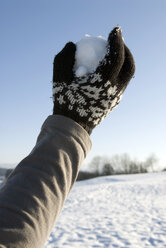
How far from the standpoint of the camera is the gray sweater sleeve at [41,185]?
451 mm

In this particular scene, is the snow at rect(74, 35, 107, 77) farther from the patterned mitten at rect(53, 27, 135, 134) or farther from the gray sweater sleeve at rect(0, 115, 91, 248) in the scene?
the gray sweater sleeve at rect(0, 115, 91, 248)

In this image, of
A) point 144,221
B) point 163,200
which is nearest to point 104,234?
point 144,221

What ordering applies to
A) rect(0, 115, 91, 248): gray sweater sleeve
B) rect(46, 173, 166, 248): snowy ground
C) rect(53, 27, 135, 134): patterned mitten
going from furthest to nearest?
rect(46, 173, 166, 248): snowy ground, rect(53, 27, 135, 134): patterned mitten, rect(0, 115, 91, 248): gray sweater sleeve

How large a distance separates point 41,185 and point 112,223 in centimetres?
704

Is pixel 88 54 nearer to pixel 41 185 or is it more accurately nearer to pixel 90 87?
pixel 90 87

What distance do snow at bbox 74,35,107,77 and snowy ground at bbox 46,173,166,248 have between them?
515 centimetres

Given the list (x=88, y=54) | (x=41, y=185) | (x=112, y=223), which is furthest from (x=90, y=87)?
(x=112, y=223)

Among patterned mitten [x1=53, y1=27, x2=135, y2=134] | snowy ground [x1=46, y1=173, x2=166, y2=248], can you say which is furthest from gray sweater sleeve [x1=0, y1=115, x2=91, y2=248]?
snowy ground [x1=46, y1=173, x2=166, y2=248]

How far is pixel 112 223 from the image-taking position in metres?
6.98

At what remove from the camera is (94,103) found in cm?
69

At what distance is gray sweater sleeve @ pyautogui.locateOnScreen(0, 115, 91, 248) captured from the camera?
1.48 feet

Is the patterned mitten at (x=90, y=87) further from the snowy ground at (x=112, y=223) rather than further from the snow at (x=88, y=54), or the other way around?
the snowy ground at (x=112, y=223)

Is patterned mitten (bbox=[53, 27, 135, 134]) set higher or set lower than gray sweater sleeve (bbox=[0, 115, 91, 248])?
higher

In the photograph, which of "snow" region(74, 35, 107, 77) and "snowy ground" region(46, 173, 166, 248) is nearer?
"snow" region(74, 35, 107, 77)
